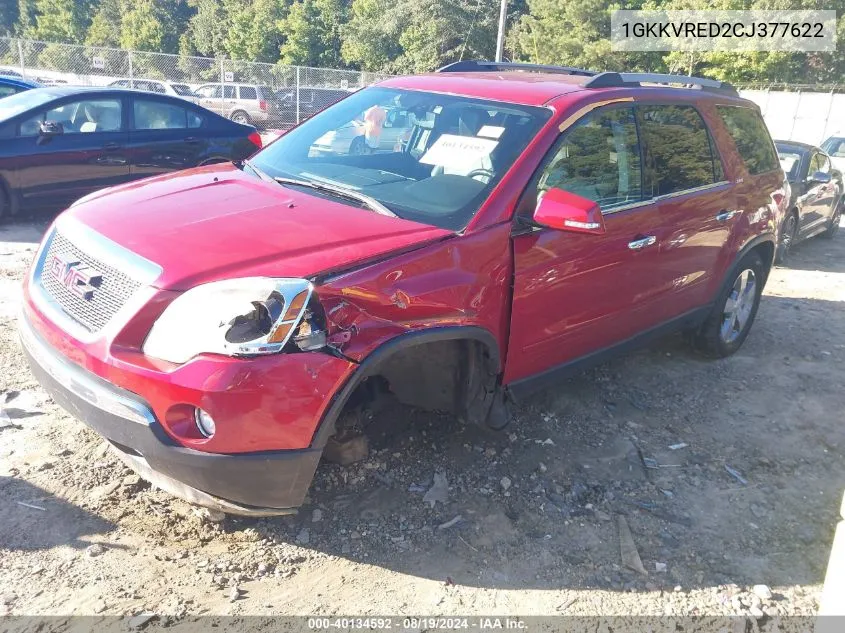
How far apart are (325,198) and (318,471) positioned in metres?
1.32

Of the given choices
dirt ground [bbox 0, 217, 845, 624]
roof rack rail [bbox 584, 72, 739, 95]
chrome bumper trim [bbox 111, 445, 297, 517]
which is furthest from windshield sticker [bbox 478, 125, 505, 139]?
chrome bumper trim [bbox 111, 445, 297, 517]

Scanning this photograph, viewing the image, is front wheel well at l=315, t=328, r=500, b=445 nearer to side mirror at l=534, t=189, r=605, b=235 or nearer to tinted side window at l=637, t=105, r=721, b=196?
side mirror at l=534, t=189, r=605, b=235

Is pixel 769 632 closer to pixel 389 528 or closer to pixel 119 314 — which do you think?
pixel 389 528

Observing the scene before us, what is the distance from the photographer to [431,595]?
2705mm

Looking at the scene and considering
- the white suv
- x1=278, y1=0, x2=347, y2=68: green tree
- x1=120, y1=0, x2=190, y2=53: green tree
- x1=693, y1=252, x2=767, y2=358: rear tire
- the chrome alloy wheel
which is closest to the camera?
x1=693, y1=252, x2=767, y2=358: rear tire

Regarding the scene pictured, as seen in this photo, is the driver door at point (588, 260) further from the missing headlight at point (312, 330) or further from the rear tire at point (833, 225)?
the rear tire at point (833, 225)

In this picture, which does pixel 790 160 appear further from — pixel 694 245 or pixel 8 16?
pixel 8 16

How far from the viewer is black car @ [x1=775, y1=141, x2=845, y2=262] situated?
29.0 ft

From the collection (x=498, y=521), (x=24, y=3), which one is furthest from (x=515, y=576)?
(x=24, y=3)

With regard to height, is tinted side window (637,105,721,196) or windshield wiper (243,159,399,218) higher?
tinted side window (637,105,721,196)

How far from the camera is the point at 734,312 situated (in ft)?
17.6

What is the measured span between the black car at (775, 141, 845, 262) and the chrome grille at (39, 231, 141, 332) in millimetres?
8136

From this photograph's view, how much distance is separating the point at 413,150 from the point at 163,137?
585 centimetres

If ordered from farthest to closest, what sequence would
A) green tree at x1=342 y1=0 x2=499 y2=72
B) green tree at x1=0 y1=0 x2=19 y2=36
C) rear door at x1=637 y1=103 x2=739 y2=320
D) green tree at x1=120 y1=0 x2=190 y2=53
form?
green tree at x1=0 y1=0 x2=19 y2=36 → green tree at x1=120 y1=0 x2=190 y2=53 → green tree at x1=342 y1=0 x2=499 y2=72 → rear door at x1=637 y1=103 x2=739 y2=320
